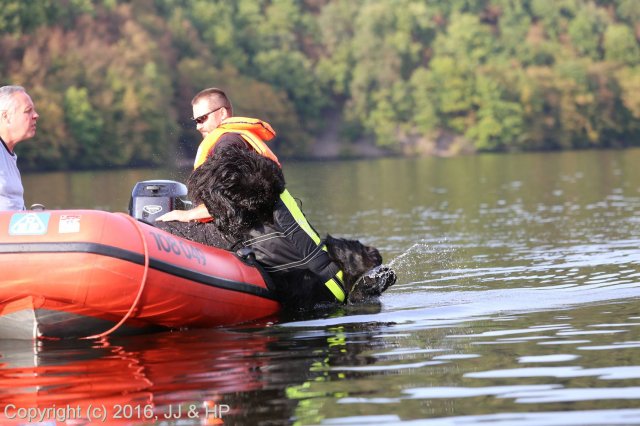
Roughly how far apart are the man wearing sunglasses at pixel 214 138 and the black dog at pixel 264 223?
0.33 ft

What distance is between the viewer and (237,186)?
8.15 m

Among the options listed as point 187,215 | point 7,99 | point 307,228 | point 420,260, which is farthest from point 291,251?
point 420,260

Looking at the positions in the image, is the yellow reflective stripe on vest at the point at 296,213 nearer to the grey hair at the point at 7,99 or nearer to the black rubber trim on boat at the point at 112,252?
the black rubber trim on boat at the point at 112,252

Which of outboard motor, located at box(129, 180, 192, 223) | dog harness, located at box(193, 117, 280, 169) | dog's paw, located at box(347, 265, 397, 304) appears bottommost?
dog's paw, located at box(347, 265, 397, 304)

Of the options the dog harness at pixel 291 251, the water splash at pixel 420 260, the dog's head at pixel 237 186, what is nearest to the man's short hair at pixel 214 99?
the dog's head at pixel 237 186

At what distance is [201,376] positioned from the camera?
6215 millimetres

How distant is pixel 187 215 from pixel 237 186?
522 mm

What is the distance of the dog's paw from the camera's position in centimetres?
895

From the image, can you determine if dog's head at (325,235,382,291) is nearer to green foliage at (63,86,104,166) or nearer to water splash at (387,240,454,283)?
water splash at (387,240,454,283)

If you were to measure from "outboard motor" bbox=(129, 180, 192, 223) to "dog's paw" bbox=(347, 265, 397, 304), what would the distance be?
4.93ft

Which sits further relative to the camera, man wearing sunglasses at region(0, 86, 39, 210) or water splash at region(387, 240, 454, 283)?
water splash at region(387, 240, 454, 283)

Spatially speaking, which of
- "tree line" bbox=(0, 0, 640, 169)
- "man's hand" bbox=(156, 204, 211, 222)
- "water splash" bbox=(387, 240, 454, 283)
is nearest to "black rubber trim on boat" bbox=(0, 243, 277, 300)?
"man's hand" bbox=(156, 204, 211, 222)

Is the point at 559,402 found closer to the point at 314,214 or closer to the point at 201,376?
the point at 201,376

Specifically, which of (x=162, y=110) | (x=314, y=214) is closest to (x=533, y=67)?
(x=162, y=110)
